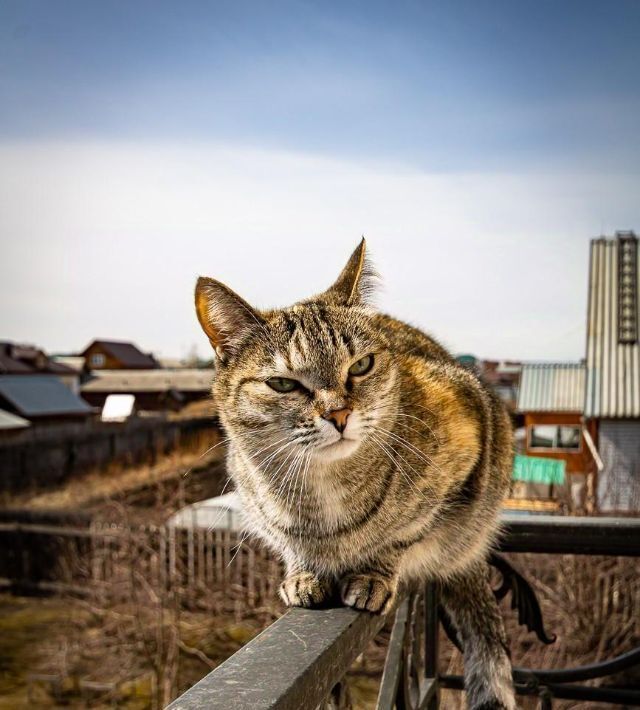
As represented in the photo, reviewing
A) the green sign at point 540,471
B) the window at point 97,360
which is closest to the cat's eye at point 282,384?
the green sign at point 540,471

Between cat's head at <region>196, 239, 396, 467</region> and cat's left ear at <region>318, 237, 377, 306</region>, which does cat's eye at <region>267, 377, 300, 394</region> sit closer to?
cat's head at <region>196, 239, 396, 467</region>

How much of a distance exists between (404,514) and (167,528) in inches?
266

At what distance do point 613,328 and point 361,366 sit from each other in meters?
9.37

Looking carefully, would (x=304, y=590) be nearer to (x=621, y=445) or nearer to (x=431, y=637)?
(x=431, y=637)

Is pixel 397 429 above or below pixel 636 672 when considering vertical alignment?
above

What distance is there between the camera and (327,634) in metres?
0.74

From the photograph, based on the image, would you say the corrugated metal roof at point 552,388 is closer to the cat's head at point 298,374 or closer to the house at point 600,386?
the house at point 600,386

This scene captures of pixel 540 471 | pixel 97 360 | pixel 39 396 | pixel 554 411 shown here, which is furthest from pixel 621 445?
pixel 97 360

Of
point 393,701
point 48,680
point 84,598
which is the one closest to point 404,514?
point 393,701

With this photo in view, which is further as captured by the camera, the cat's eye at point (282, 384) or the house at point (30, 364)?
the house at point (30, 364)

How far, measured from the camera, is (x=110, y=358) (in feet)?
74.8

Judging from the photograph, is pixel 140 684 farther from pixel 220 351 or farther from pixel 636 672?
pixel 220 351

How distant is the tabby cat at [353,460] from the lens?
1120 mm

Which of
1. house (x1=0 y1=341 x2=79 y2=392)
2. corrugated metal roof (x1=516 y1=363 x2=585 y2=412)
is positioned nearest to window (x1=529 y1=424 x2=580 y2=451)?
corrugated metal roof (x1=516 y1=363 x2=585 y2=412)
